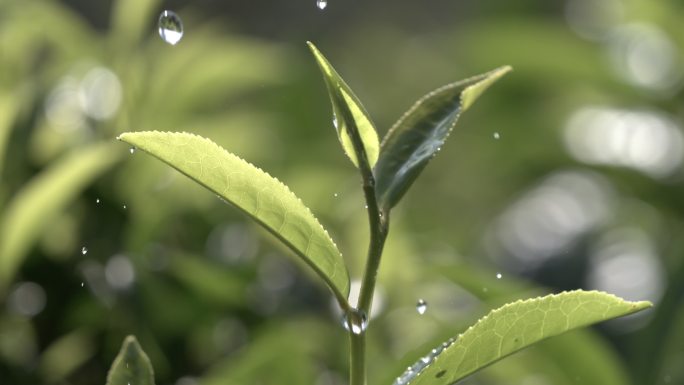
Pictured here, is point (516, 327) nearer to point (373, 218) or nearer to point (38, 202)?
point (373, 218)

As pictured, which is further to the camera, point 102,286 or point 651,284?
point 651,284

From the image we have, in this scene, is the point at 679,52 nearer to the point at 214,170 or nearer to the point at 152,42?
the point at 152,42

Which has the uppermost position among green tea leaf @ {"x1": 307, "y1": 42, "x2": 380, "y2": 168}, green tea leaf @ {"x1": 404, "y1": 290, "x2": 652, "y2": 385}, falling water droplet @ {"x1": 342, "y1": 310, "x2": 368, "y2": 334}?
green tea leaf @ {"x1": 307, "y1": 42, "x2": 380, "y2": 168}

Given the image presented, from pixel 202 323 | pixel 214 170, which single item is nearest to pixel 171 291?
pixel 202 323

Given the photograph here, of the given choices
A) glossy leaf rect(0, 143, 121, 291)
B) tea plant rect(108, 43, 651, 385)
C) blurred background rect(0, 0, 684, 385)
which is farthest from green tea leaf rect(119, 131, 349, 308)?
glossy leaf rect(0, 143, 121, 291)

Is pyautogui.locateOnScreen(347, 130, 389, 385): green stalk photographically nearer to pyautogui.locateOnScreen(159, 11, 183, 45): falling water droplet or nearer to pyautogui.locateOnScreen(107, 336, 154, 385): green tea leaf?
pyautogui.locateOnScreen(107, 336, 154, 385): green tea leaf

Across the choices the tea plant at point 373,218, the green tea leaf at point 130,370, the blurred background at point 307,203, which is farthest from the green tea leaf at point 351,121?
the blurred background at point 307,203
